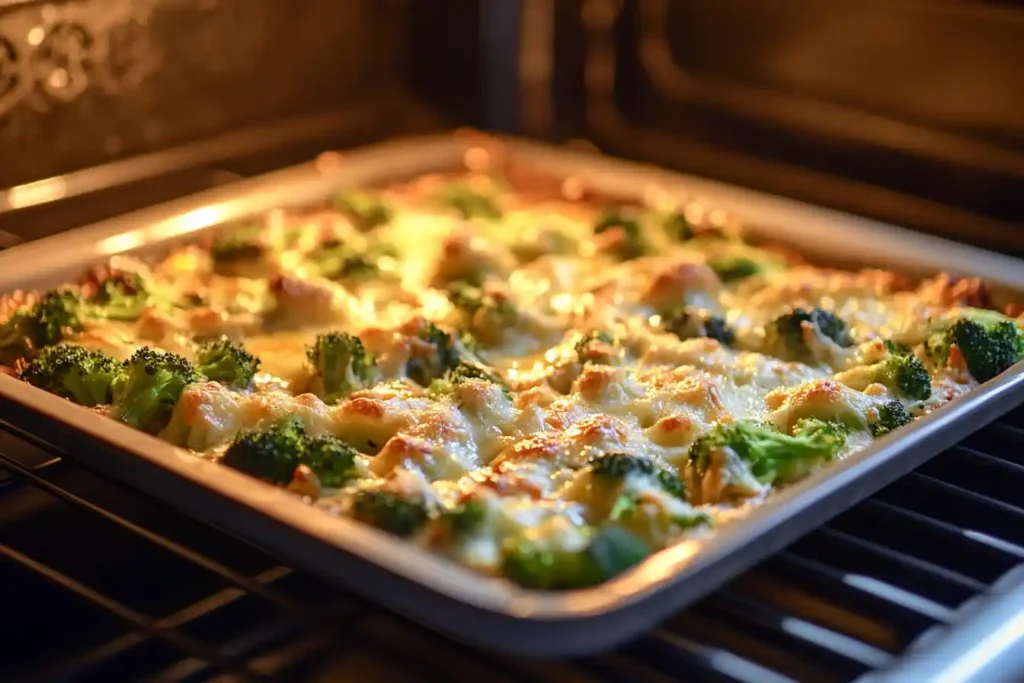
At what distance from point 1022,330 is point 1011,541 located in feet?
1.47

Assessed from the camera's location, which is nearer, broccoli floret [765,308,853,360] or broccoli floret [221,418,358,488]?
broccoli floret [221,418,358,488]

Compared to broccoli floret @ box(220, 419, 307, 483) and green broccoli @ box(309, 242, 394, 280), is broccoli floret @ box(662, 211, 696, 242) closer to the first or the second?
green broccoli @ box(309, 242, 394, 280)

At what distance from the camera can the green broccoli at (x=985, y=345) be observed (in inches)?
72.3

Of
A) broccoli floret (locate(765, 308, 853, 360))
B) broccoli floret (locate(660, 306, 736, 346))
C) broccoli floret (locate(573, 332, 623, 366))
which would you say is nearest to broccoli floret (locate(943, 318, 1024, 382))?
broccoli floret (locate(765, 308, 853, 360))

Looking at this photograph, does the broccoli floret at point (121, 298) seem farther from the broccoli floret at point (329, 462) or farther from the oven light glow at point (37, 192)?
the broccoli floret at point (329, 462)

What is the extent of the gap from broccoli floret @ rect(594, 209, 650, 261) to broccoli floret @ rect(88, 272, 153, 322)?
2.43 feet

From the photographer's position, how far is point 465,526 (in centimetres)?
139

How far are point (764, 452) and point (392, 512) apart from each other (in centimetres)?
42

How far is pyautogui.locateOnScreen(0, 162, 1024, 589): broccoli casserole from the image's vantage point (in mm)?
1493

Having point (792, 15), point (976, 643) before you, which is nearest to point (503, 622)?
point (976, 643)

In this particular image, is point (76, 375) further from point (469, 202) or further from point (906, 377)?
point (906, 377)

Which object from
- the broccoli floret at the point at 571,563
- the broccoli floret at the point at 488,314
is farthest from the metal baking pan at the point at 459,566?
the broccoli floret at the point at 488,314

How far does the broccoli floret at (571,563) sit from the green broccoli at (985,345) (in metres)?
0.71

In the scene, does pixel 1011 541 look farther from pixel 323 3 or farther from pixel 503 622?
pixel 323 3
